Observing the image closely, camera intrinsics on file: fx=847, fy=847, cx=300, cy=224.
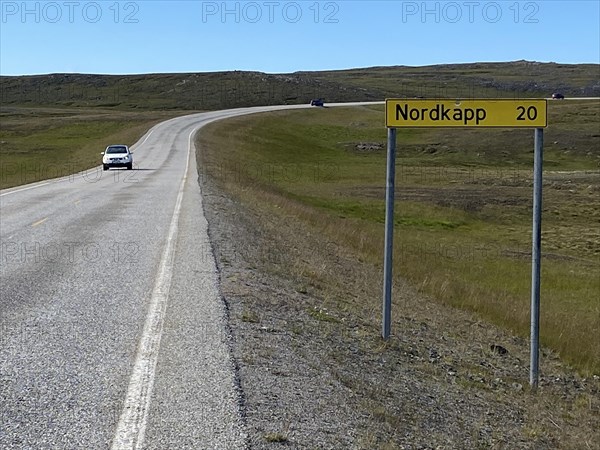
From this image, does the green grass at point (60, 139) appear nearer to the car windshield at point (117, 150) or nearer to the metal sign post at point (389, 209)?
the car windshield at point (117, 150)

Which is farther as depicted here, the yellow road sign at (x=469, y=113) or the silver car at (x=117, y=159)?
the silver car at (x=117, y=159)

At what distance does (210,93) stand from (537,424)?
122519mm

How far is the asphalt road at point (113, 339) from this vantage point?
5.43m

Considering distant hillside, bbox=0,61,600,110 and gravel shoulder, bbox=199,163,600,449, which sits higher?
distant hillside, bbox=0,61,600,110

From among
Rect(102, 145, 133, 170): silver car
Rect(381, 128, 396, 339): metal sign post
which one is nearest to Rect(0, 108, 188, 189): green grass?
Rect(102, 145, 133, 170): silver car

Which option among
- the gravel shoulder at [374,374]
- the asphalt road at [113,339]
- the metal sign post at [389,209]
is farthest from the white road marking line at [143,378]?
the metal sign post at [389,209]

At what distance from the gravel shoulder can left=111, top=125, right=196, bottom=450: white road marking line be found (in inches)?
27.0

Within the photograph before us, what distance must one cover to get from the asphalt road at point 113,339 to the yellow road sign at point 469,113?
108 inches

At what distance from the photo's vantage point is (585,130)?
233 ft

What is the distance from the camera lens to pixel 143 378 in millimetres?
6465

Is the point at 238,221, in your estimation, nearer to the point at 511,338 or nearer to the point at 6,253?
the point at 6,253

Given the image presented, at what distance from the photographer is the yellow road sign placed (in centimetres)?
817

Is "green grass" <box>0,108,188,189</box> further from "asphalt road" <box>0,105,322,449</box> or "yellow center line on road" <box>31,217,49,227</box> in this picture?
"asphalt road" <box>0,105,322,449</box>

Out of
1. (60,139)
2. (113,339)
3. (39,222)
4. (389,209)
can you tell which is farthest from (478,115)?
(60,139)
